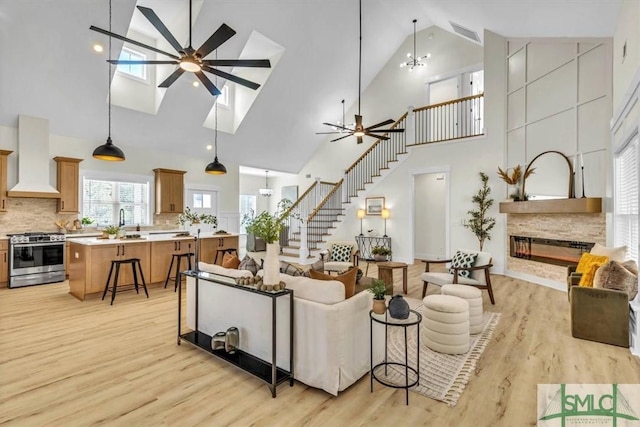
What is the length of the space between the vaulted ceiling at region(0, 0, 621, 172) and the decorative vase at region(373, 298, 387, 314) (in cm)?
483

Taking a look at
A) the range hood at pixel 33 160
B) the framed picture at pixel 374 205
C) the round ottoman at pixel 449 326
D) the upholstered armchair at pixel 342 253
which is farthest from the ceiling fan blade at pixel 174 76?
the framed picture at pixel 374 205

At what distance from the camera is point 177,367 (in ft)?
9.66

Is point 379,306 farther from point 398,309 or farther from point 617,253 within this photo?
point 617,253

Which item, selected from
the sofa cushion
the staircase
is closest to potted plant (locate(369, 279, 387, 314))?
the sofa cushion

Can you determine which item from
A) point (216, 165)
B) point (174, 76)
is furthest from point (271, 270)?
point (216, 165)

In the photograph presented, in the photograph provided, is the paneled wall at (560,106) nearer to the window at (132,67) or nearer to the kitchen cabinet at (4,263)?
the window at (132,67)

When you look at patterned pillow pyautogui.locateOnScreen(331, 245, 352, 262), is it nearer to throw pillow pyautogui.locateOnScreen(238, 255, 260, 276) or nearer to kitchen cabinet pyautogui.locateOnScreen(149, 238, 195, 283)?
kitchen cabinet pyautogui.locateOnScreen(149, 238, 195, 283)

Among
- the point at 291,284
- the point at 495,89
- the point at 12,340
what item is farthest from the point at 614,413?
the point at 495,89

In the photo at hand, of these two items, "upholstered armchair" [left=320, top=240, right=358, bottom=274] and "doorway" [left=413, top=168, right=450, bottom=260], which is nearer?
"upholstered armchair" [left=320, top=240, right=358, bottom=274]

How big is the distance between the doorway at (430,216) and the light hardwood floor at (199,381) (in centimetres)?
541

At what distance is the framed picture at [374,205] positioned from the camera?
9.55m

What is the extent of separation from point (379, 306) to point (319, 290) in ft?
1.76

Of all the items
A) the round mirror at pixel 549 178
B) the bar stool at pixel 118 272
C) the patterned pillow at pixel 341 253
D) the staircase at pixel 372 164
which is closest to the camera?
the bar stool at pixel 118 272

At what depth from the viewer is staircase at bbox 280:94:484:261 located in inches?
341
